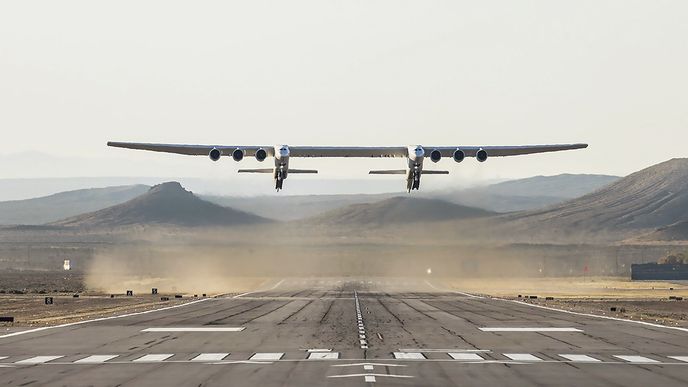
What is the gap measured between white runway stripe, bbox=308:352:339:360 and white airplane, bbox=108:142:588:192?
29.9m

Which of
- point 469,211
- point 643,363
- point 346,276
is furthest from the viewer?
Answer: point 346,276

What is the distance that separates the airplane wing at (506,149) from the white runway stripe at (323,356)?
110 feet

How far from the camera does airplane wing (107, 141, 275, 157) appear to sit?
63875 millimetres

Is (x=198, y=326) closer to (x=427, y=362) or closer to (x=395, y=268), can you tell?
(x=427, y=362)

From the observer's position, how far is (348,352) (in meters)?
31.0

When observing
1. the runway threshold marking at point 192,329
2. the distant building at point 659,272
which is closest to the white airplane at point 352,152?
the runway threshold marking at point 192,329

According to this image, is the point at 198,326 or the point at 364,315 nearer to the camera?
the point at 198,326

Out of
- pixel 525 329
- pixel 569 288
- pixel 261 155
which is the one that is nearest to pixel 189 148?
pixel 261 155

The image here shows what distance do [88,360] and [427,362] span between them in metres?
9.17

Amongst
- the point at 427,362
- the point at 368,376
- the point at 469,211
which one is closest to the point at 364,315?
the point at 427,362

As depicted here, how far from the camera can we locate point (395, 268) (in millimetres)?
160875

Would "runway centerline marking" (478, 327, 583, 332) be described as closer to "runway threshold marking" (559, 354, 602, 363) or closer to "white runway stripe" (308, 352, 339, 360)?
"runway threshold marking" (559, 354, 602, 363)

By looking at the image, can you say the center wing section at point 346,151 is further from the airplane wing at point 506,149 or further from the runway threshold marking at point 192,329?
the runway threshold marking at point 192,329

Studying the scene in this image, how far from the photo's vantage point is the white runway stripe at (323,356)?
94.8 ft
